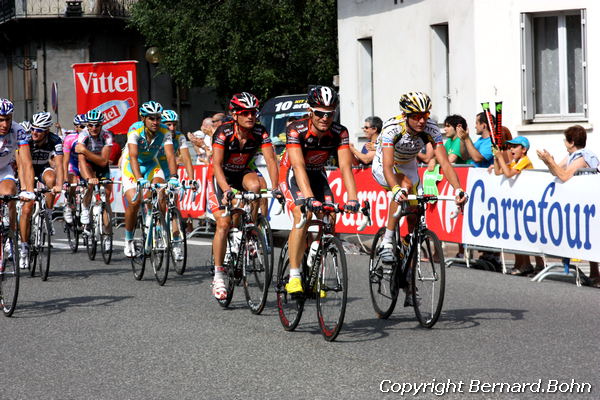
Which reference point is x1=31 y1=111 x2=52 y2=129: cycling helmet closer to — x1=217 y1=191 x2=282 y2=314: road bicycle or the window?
x1=217 y1=191 x2=282 y2=314: road bicycle

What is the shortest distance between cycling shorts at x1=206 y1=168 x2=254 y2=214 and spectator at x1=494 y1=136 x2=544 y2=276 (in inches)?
155

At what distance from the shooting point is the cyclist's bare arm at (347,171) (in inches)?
342

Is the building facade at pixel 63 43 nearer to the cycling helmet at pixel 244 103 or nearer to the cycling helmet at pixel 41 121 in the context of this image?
the cycling helmet at pixel 41 121

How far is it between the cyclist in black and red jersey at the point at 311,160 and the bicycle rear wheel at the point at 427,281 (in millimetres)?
804

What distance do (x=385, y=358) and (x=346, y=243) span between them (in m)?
9.27

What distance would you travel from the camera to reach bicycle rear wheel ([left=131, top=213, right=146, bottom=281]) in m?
12.9

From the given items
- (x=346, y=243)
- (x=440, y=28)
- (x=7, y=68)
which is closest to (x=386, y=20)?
(x=440, y=28)

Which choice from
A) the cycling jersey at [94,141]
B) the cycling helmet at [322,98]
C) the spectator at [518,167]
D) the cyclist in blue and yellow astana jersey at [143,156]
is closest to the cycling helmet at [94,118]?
the cycling jersey at [94,141]

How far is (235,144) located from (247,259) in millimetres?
1100

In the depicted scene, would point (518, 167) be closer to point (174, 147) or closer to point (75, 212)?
point (174, 147)

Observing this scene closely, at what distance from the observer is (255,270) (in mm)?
10062

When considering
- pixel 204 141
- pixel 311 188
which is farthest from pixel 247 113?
pixel 204 141

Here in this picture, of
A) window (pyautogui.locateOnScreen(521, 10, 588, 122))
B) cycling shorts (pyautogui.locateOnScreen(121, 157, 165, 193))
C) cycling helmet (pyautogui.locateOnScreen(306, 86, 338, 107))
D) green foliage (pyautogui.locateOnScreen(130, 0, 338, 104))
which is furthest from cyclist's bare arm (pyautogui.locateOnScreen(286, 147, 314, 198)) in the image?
green foliage (pyautogui.locateOnScreen(130, 0, 338, 104))

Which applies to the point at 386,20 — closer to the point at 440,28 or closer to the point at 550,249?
the point at 440,28
